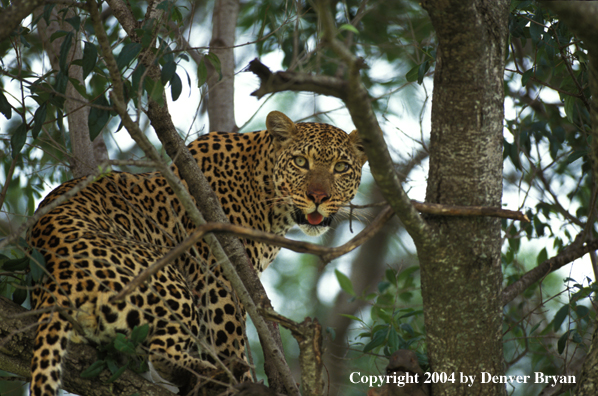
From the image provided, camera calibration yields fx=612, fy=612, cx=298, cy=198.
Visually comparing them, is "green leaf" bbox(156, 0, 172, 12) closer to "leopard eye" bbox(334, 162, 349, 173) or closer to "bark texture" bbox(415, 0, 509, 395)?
"bark texture" bbox(415, 0, 509, 395)

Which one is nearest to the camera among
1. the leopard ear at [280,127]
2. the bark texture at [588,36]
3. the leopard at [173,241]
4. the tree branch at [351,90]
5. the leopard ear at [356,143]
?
the tree branch at [351,90]

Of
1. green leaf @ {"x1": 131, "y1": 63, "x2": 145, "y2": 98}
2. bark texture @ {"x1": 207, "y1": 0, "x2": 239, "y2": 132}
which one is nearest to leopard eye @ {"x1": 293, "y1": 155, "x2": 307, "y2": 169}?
bark texture @ {"x1": 207, "y1": 0, "x2": 239, "y2": 132}

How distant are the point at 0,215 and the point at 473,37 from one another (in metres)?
Answer: 7.92

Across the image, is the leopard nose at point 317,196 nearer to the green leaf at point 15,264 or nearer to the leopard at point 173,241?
the leopard at point 173,241

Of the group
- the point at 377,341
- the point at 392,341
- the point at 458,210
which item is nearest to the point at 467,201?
the point at 458,210

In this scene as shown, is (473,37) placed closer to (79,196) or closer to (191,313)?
(191,313)

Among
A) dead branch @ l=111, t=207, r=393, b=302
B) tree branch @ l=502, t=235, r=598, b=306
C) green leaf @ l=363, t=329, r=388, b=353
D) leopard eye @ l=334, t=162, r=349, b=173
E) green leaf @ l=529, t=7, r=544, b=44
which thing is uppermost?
green leaf @ l=529, t=7, r=544, b=44

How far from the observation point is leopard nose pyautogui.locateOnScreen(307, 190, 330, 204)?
5.62 metres

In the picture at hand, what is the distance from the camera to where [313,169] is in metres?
5.89

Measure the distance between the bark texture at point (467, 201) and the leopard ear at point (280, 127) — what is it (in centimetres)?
257

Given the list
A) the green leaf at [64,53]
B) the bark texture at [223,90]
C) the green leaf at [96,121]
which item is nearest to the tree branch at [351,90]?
the green leaf at [96,121]

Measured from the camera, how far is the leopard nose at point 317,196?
18.5 feet

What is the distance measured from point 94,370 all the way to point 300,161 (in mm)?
2930

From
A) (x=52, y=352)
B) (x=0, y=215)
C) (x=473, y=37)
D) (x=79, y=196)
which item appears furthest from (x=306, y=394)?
(x=0, y=215)
